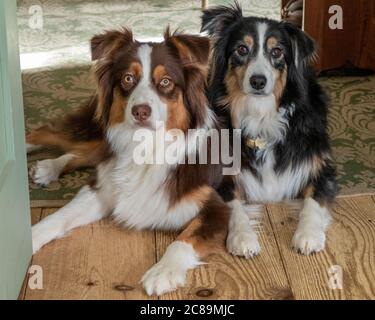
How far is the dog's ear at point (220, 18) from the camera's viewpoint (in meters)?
2.91

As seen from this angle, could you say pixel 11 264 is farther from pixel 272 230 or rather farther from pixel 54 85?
pixel 54 85

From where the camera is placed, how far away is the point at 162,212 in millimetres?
2768

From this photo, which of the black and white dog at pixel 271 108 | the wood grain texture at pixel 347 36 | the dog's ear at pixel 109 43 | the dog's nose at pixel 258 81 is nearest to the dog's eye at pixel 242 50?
the black and white dog at pixel 271 108

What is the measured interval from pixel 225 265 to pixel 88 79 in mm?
1974

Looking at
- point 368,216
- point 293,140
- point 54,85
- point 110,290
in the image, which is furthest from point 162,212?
point 54,85

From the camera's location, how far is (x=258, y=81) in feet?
9.16

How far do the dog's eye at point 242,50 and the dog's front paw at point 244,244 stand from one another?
70 centimetres

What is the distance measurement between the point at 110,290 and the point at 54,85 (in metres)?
1.99

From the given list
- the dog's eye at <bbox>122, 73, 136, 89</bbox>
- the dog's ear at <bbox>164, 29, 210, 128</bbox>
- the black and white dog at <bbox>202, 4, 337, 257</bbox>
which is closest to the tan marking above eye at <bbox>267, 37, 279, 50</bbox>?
the black and white dog at <bbox>202, 4, 337, 257</bbox>

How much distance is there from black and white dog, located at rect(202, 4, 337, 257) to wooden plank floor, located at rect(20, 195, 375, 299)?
0.39 ft

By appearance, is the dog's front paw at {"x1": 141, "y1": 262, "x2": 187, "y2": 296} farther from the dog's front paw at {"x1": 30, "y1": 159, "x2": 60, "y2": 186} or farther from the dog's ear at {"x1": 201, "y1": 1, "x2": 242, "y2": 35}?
the dog's ear at {"x1": 201, "y1": 1, "x2": 242, "y2": 35}

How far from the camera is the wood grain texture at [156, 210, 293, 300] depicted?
7.98ft

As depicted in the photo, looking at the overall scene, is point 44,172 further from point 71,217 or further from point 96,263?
point 96,263

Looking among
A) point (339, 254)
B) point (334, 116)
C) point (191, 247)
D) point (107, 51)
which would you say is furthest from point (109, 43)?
point (334, 116)
